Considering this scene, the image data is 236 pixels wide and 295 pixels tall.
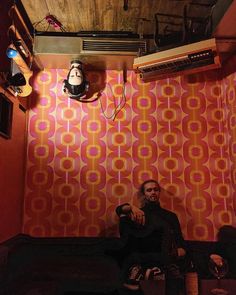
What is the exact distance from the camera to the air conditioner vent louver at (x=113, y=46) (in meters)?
3.12

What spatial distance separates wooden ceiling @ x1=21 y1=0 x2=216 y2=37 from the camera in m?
2.74

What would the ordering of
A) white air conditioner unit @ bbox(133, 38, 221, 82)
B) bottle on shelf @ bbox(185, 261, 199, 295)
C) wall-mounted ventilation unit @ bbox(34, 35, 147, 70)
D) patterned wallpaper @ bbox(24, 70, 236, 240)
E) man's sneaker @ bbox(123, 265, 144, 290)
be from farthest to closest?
patterned wallpaper @ bbox(24, 70, 236, 240) < wall-mounted ventilation unit @ bbox(34, 35, 147, 70) < white air conditioner unit @ bbox(133, 38, 221, 82) < man's sneaker @ bbox(123, 265, 144, 290) < bottle on shelf @ bbox(185, 261, 199, 295)

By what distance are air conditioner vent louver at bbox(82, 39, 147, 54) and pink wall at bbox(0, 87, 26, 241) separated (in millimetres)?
971

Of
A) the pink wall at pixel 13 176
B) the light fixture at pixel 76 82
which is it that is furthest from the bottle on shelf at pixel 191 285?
the light fixture at pixel 76 82

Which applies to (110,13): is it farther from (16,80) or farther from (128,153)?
(128,153)

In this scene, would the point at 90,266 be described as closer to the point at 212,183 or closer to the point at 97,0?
the point at 212,183

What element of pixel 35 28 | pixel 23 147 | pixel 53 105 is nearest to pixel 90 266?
pixel 23 147

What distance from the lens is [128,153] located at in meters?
3.40

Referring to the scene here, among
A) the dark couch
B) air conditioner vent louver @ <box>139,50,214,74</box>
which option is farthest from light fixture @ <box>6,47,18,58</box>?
the dark couch

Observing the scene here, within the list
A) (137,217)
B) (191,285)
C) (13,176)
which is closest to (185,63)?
(137,217)

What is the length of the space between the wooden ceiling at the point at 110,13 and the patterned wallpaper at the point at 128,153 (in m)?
0.58

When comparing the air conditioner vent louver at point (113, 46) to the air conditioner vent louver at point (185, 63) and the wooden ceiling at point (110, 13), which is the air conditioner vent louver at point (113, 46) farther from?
the air conditioner vent louver at point (185, 63)

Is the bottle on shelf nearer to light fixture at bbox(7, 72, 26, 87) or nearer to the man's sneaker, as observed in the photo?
the man's sneaker

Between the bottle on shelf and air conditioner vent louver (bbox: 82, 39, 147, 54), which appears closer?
the bottle on shelf
